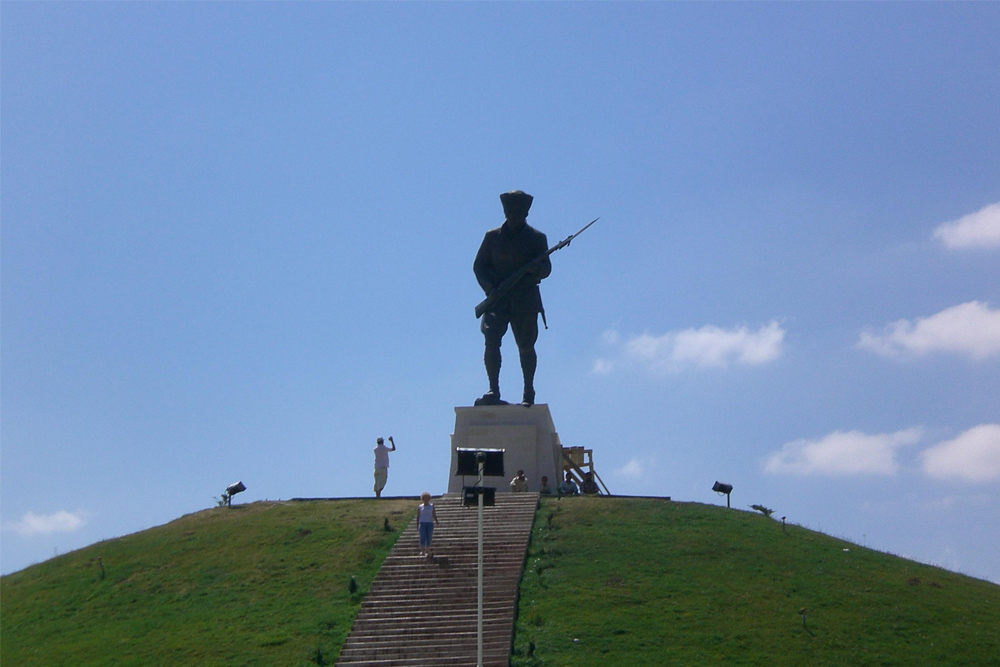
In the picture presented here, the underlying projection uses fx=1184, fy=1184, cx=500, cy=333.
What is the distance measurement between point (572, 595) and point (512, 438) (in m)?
7.34

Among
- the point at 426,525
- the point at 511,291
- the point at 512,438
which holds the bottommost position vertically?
the point at 426,525

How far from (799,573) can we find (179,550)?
37.4 feet

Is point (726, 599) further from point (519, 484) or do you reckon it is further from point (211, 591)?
point (211, 591)

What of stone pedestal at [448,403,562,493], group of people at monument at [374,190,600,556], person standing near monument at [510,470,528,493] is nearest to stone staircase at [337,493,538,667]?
person standing near monument at [510,470,528,493]

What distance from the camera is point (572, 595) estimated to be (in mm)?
18750

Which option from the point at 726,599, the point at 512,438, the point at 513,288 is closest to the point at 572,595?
the point at 726,599

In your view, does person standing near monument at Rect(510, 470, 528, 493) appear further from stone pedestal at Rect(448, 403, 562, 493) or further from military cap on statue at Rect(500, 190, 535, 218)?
military cap on statue at Rect(500, 190, 535, 218)

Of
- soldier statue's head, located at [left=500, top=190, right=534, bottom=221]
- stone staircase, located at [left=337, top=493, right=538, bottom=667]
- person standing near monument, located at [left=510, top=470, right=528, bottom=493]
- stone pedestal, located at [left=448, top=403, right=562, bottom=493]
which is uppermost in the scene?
Answer: soldier statue's head, located at [left=500, top=190, right=534, bottom=221]

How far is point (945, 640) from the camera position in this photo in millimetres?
17688

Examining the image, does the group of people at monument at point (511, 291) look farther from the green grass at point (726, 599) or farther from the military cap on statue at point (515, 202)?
the green grass at point (726, 599)

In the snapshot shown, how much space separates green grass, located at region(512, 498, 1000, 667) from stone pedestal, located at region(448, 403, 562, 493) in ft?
7.97

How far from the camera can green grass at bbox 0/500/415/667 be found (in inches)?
694

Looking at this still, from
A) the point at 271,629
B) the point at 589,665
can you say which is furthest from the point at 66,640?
the point at 589,665

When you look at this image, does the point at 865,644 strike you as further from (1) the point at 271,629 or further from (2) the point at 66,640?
(2) the point at 66,640
